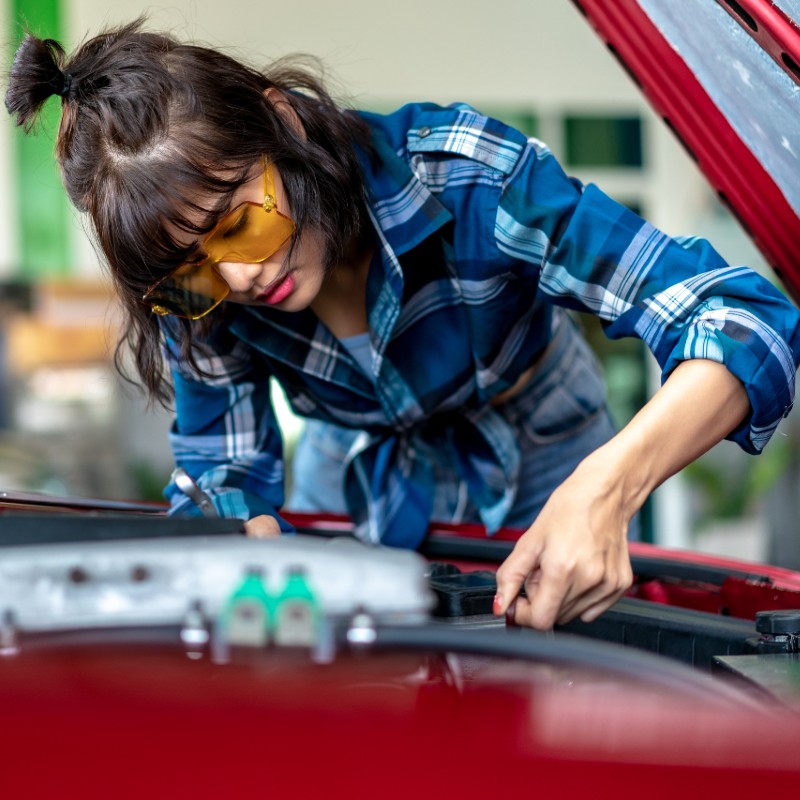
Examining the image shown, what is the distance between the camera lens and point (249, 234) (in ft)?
3.75

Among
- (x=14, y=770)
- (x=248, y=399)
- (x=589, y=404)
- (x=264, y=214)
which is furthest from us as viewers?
(x=589, y=404)

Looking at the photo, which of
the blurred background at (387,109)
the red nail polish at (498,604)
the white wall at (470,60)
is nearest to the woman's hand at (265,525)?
the red nail polish at (498,604)

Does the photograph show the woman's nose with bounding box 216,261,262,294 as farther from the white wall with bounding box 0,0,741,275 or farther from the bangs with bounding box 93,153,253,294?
the white wall with bounding box 0,0,741,275

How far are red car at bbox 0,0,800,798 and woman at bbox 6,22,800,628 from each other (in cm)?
20

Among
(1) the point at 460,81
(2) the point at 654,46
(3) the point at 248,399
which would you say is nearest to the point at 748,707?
(2) the point at 654,46

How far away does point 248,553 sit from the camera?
73 cm

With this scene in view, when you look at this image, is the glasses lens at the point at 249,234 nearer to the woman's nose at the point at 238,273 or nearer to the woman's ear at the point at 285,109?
the woman's nose at the point at 238,273

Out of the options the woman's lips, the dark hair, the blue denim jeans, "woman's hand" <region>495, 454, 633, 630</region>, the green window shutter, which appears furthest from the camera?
the green window shutter

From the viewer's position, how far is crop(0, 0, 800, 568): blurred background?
5.54 m

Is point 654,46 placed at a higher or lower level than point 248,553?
higher

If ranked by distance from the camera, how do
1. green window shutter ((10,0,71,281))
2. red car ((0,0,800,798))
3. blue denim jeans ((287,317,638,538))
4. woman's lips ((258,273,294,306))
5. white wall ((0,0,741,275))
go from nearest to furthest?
red car ((0,0,800,798)) < woman's lips ((258,273,294,306)) < blue denim jeans ((287,317,638,538)) < white wall ((0,0,741,275)) < green window shutter ((10,0,71,281))

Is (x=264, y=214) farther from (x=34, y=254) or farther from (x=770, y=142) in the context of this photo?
(x=34, y=254)

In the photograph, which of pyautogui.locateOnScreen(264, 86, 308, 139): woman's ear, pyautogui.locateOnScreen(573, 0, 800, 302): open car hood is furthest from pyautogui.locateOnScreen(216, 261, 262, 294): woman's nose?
pyautogui.locateOnScreen(573, 0, 800, 302): open car hood

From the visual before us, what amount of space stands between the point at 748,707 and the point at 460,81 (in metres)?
5.48
